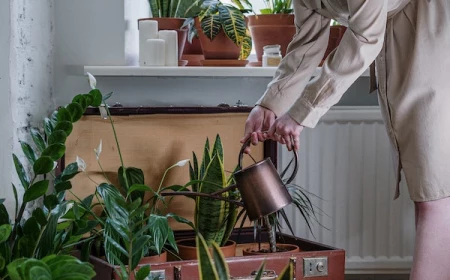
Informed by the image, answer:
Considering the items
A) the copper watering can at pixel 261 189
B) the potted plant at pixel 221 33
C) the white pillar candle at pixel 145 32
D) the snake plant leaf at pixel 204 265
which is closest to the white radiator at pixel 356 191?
the potted plant at pixel 221 33

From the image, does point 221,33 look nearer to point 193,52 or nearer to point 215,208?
point 193,52

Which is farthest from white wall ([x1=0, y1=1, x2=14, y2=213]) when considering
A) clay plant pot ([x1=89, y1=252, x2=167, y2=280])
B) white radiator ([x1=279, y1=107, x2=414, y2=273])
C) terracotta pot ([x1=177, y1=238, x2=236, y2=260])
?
white radiator ([x1=279, y1=107, x2=414, y2=273])

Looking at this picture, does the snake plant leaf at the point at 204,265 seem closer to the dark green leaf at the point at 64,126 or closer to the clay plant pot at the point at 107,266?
the dark green leaf at the point at 64,126

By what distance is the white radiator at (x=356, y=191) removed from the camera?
277cm

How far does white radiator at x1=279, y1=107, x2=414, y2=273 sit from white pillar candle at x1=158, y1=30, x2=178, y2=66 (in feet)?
1.73

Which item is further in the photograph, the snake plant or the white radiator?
the white radiator

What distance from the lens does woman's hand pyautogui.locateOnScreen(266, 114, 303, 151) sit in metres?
1.91

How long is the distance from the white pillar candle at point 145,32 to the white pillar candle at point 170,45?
1.2 inches

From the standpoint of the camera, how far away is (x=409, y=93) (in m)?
1.96

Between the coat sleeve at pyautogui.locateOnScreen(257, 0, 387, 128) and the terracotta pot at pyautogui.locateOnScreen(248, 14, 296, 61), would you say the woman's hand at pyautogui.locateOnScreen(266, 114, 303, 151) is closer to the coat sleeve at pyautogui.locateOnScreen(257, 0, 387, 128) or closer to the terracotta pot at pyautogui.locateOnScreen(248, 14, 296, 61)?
the coat sleeve at pyautogui.locateOnScreen(257, 0, 387, 128)

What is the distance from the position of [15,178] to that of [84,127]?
433 mm

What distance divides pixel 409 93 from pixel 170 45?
40.4 inches

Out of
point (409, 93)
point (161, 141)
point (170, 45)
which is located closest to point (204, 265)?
point (409, 93)

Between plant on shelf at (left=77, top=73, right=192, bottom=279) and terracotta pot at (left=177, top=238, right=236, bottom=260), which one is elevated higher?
plant on shelf at (left=77, top=73, right=192, bottom=279)
